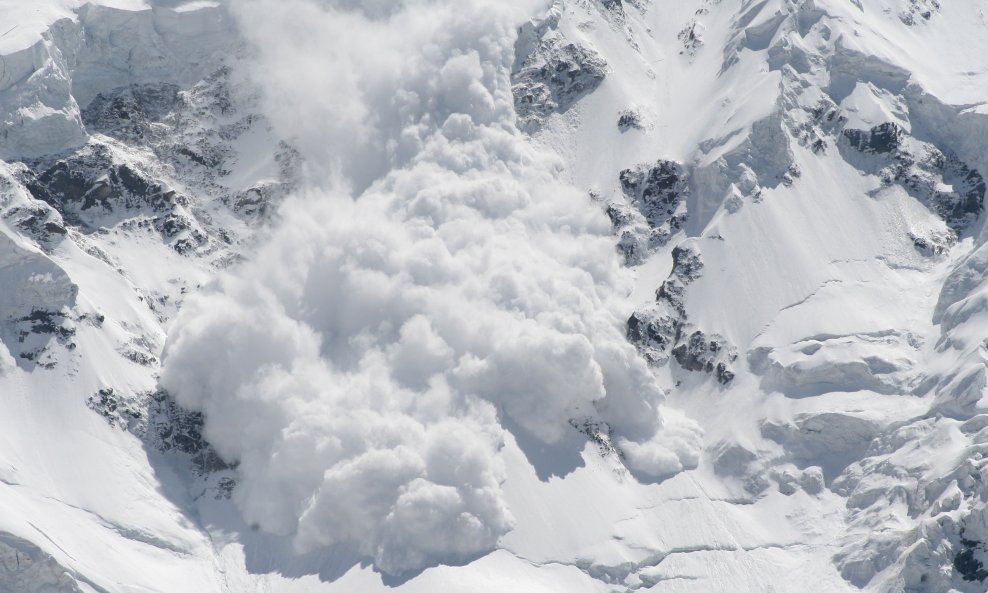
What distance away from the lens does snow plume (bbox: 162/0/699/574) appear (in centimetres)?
15075

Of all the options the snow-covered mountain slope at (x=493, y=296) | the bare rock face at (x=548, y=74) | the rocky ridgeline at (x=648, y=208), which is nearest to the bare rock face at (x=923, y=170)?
the snow-covered mountain slope at (x=493, y=296)

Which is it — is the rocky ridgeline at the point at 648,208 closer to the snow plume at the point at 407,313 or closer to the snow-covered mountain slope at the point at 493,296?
the snow-covered mountain slope at the point at 493,296

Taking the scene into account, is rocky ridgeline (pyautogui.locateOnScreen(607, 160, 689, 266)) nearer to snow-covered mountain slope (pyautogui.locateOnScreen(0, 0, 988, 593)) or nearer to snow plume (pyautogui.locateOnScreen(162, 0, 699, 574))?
snow-covered mountain slope (pyautogui.locateOnScreen(0, 0, 988, 593))

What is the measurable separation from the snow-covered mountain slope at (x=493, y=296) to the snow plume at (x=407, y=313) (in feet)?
1.20

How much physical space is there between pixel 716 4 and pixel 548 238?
4186cm

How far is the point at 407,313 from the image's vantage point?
163250mm

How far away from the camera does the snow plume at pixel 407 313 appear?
150750 millimetres

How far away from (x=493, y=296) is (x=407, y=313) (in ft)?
30.1

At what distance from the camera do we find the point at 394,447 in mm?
152375

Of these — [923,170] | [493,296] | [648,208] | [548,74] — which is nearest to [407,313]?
[493,296]

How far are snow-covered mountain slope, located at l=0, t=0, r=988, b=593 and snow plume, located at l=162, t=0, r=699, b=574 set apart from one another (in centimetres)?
37

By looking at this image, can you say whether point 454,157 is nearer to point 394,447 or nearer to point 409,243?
point 409,243

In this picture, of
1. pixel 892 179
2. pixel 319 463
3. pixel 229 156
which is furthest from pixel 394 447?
pixel 892 179

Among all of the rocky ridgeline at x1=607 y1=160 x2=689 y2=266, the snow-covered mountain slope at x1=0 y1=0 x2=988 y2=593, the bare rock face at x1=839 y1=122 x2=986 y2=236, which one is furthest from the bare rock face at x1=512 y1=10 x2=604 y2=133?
the bare rock face at x1=839 y1=122 x2=986 y2=236
